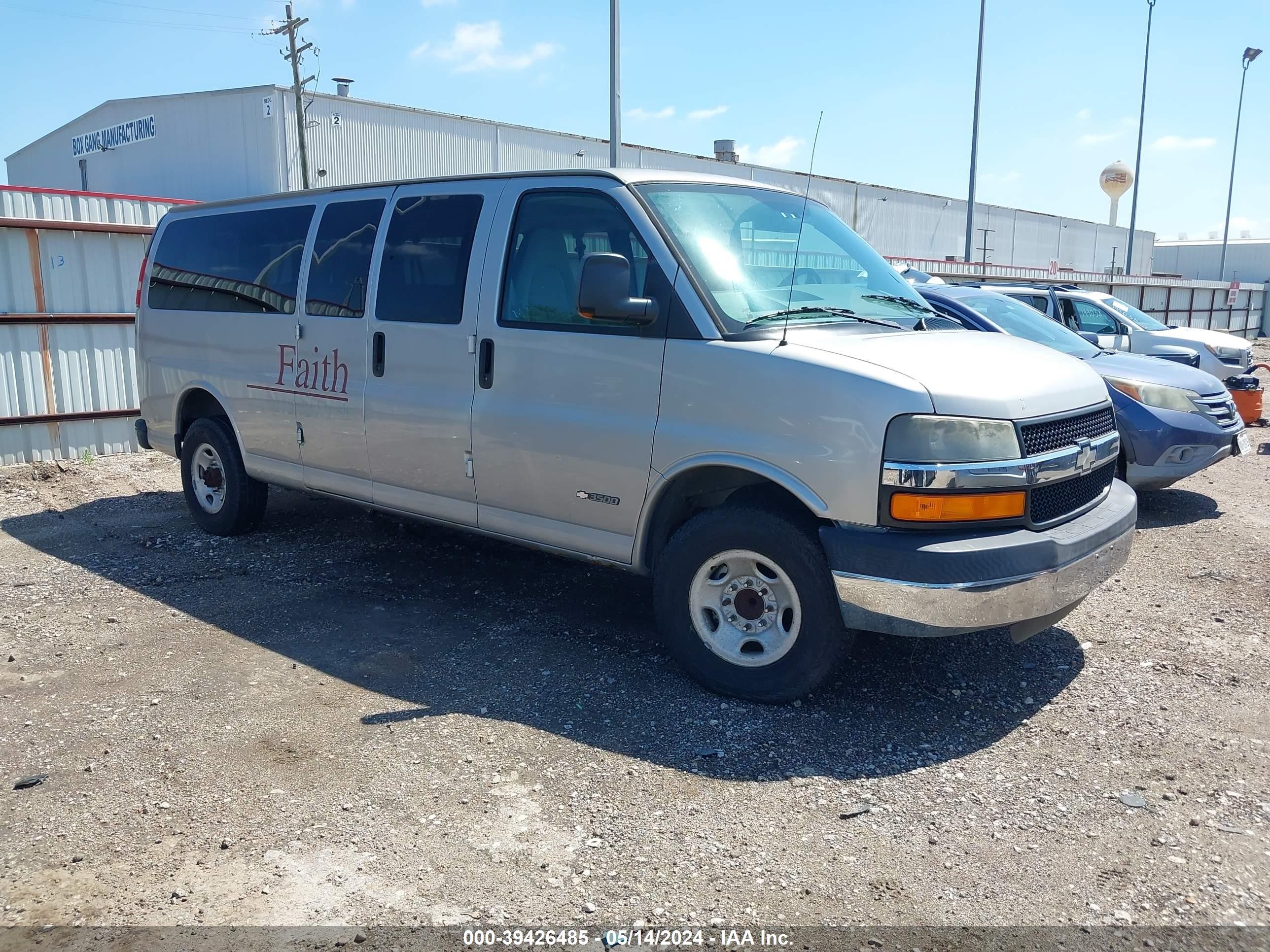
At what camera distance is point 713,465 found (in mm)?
4211

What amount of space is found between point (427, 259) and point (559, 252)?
0.90 meters

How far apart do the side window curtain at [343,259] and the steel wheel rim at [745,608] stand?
8.68 feet

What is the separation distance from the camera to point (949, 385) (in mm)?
3812

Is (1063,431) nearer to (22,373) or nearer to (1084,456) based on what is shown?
(1084,456)

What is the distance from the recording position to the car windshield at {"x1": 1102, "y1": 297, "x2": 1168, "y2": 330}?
13984mm

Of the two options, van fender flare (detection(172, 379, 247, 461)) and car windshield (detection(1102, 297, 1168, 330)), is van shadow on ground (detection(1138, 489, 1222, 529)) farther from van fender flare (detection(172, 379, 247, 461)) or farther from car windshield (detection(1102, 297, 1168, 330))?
van fender flare (detection(172, 379, 247, 461))

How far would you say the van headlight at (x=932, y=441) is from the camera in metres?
3.72

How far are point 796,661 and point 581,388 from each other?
5.11ft

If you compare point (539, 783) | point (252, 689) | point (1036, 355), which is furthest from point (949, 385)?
point (252, 689)

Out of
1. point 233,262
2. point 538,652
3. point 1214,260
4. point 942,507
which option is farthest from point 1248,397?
point 1214,260

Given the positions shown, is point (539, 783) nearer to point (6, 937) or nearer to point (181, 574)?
point (6, 937)

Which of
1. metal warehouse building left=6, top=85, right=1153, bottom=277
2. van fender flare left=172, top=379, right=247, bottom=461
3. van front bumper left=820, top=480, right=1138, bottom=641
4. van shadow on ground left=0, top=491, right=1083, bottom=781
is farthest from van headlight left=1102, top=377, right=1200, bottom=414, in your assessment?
metal warehouse building left=6, top=85, right=1153, bottom=277

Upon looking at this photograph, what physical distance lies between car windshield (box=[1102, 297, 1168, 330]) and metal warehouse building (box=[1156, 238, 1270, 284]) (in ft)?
225

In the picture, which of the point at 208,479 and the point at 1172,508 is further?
the point at 1172,508
